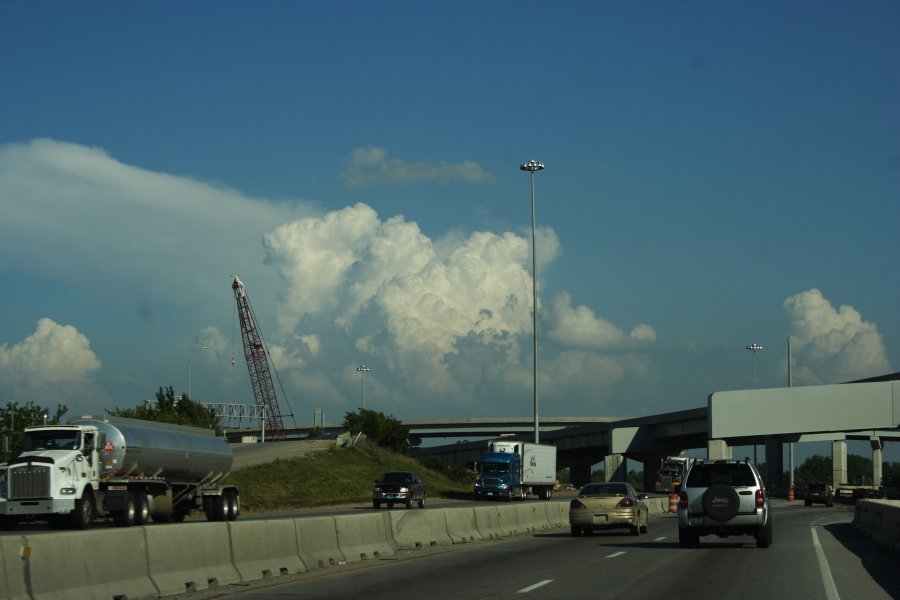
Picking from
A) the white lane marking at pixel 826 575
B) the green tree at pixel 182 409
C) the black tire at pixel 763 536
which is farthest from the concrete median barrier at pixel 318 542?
the green tree at pixel 182 409

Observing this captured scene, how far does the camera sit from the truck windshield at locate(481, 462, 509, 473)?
64188 millimetres

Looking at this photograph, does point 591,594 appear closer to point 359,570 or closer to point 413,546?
point 359,570

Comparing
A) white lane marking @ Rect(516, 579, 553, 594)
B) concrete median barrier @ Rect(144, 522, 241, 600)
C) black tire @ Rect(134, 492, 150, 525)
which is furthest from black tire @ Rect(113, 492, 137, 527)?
white lane marking @ Rect(516, 579, 553, 594)

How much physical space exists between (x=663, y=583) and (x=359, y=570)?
5561mm

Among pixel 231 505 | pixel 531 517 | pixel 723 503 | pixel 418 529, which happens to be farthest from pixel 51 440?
pixel 723 503

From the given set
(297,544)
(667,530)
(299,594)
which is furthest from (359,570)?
(667,530)

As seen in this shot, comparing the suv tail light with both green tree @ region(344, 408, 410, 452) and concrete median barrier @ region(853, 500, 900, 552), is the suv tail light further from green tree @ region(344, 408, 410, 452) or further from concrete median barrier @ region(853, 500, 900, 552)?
green tree @ region(344, 408, 410, 452)

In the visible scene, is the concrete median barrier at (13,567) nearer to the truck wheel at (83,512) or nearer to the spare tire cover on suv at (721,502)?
the spare tire cover on suv at (721,502)

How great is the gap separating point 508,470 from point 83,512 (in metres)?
37.2

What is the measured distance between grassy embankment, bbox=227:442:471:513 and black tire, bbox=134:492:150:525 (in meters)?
21.0

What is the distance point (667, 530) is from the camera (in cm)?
3456

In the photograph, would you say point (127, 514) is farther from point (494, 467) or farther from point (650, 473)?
point (650, 473)

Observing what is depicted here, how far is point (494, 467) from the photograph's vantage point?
212ft

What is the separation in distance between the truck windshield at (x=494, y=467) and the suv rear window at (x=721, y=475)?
1543 inches
